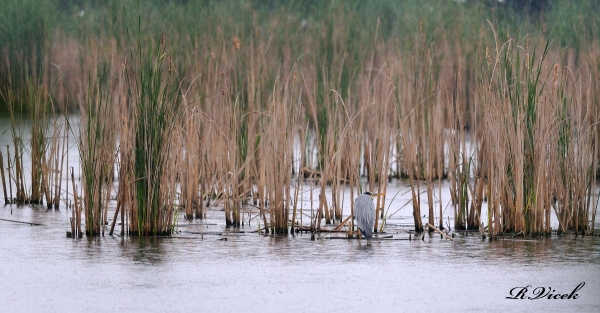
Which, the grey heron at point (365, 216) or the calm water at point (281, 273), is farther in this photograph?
the grey heron at point (365, 216)

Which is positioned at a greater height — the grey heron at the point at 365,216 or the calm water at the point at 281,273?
the grey heron at the point at 365,216

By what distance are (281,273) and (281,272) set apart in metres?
0.02

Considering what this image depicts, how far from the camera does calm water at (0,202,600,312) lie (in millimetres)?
4223

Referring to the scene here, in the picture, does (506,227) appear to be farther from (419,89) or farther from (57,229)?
(419,89)

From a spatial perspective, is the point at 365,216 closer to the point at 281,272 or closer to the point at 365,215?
the point at 365,215

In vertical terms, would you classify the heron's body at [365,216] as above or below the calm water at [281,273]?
above

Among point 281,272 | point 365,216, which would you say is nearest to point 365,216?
point 365,216

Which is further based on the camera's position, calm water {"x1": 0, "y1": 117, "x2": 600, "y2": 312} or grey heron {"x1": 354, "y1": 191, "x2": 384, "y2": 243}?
grey heron {"x1": 354, "y1": 191, "x2": 384, "y2": 243}

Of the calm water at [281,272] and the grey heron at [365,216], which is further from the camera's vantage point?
the grey heron at [365,216]

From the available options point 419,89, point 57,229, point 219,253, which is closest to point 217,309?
point 219,253

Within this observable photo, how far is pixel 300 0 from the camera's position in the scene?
505 inches

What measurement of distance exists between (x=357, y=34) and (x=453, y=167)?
4.28 metres

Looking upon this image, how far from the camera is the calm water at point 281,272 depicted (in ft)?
13.9

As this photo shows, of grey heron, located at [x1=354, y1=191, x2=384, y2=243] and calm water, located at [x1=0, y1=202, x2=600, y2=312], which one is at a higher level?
grey heron, located at [x1=354, y1=191, x2=384, y2=243]
